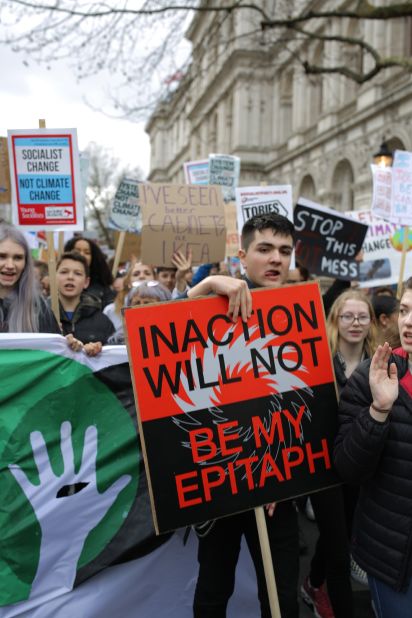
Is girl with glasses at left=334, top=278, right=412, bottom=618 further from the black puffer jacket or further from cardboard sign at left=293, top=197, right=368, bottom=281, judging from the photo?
cardboard sign at left=293, top=197, right=368, bottom=281

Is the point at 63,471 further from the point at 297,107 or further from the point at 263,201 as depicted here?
the point at 297,107

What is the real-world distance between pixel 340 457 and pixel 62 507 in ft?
4.27

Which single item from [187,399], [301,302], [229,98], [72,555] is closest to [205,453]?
[187,399]

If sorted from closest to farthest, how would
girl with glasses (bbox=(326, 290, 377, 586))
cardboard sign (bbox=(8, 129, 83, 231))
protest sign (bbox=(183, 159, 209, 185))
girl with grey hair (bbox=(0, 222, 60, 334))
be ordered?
girl with grey hair (bbox=(0, 222, 60, 334)) → girl with glasses (bbox=(326, 290, 377, 586)) → cardboard sign (bbox=(8, 129, 83, 231)) → protest sign (bbox=(183, 159, 209, 185))

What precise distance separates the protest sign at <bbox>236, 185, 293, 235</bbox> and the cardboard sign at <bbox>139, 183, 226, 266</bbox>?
268 mm

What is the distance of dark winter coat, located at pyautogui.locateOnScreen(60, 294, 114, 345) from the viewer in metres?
3.73

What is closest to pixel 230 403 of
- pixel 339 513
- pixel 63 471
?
pixel 63 471

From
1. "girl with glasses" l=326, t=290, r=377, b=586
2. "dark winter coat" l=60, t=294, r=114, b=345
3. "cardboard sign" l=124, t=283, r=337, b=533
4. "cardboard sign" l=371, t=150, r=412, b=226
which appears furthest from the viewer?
"cardboard sign" l=371, t=150, r=412, b=226

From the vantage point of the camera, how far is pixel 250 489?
203 cm

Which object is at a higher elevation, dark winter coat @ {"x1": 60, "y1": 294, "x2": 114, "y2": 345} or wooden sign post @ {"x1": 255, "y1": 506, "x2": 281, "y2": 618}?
dark winter coat @ {"x1": 60, "y1": 294, "x2": 114, "y2": 345}

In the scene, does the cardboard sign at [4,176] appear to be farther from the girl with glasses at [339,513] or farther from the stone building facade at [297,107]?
the stone building facade at [297,107]

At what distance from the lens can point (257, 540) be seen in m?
2.24

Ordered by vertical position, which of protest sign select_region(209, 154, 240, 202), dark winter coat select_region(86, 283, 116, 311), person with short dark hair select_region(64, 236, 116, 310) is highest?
protest sign select_region(209, 154, 240, 202)

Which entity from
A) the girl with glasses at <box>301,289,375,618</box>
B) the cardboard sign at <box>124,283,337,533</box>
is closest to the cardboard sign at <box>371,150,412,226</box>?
the girl with glasses at <box>301,289,375,618</box>
